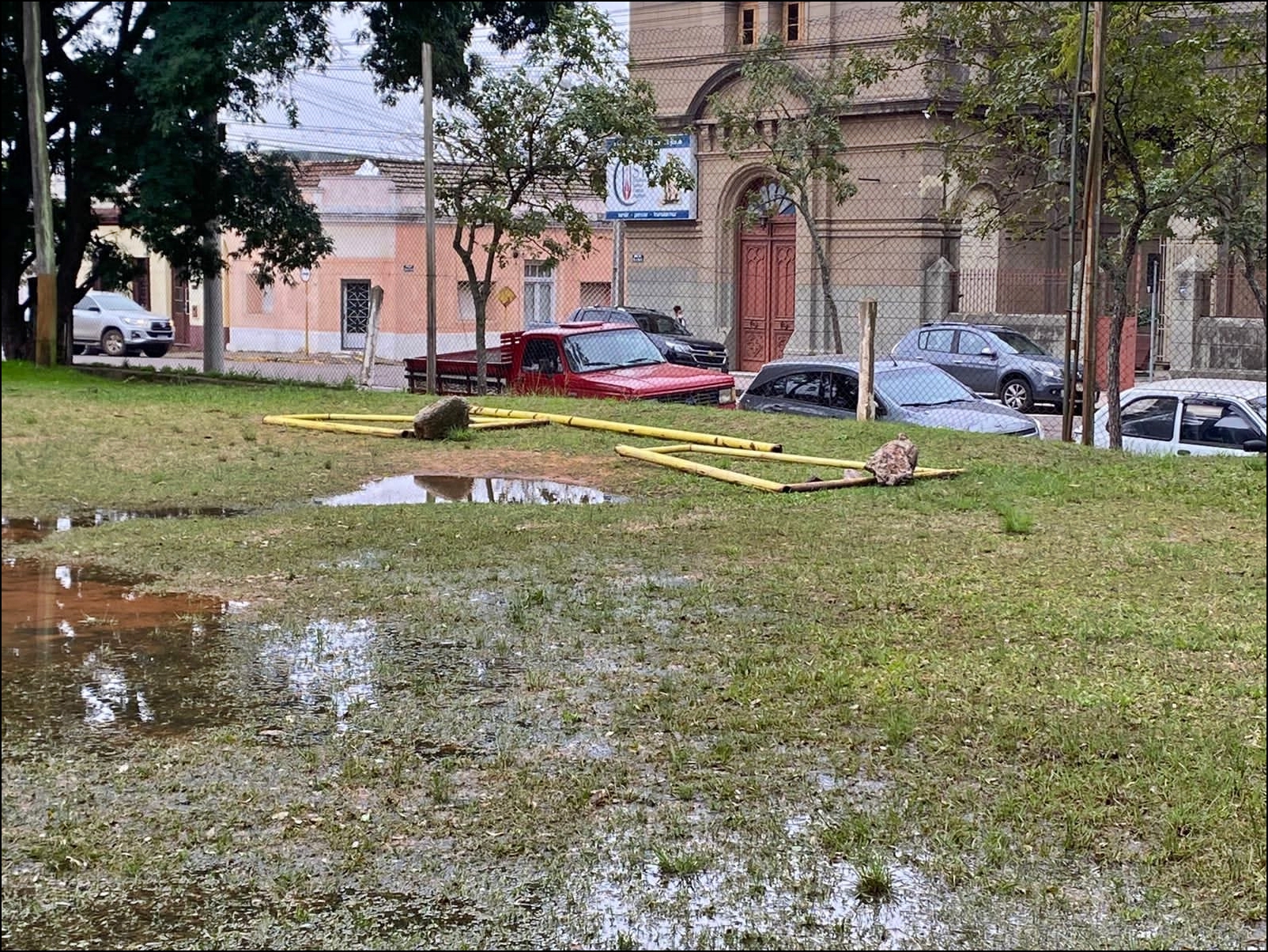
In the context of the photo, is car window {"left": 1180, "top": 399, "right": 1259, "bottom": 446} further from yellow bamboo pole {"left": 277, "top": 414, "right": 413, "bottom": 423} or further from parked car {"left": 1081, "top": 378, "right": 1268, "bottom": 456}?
yellow bamboo pole {"left": 277, "top": 414, "right": 413, "bottom": 423}

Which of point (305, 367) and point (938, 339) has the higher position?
point (938, 339)

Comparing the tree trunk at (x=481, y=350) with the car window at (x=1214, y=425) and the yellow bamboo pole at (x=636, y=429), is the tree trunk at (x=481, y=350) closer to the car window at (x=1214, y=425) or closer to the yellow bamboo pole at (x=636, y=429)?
the yellow bamboo pole at (x=636, y=429)

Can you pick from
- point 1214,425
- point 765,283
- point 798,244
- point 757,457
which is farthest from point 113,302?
point 1214,425

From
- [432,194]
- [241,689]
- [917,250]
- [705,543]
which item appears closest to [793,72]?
[917,250]

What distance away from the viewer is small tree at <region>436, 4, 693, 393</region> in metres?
17.4

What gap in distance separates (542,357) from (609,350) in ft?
2.46


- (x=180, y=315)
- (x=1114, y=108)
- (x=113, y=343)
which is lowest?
(x=113, y=343)

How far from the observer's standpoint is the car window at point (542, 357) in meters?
16.6

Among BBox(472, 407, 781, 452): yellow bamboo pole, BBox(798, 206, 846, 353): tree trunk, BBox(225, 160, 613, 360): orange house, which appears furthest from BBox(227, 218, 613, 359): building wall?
BBox(472, 407, 781, 452): yellow bamboo pole

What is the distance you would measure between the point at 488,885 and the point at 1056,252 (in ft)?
70.7

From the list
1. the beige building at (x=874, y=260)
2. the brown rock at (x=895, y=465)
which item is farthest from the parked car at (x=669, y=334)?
the brown rock at (x=895, y=465)

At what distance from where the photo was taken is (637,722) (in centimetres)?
482

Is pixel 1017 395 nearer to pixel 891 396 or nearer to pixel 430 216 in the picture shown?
pixel 891 396

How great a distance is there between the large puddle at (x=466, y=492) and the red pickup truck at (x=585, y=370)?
513 centimetres
